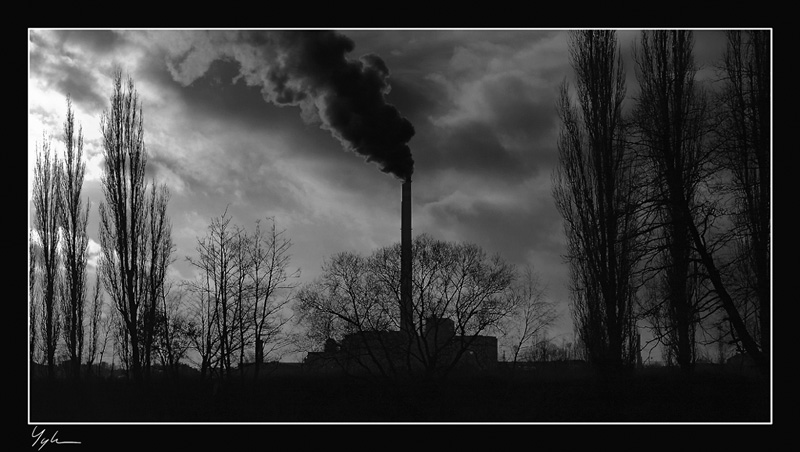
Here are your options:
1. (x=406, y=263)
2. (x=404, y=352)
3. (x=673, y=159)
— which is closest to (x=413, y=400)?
(x=404, y=352)

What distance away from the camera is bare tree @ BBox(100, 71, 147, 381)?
16.9 metres

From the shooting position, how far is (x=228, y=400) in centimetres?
1523

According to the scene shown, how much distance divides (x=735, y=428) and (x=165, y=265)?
13316 mm

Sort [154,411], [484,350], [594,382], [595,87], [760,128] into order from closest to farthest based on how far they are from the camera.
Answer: [760,128] → [154,411] → [594,382] → [595,87] → [484,350]

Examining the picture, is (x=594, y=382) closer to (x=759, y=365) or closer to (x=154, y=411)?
(x=759, y=365)

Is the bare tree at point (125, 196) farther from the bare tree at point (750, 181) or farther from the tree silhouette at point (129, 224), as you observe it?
the bare tree at point (750, 181)

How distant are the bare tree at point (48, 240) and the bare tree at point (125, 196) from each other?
1.71m

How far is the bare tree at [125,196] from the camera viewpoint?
1686 centimetres

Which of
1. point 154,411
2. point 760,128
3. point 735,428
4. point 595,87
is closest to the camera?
point 735,428

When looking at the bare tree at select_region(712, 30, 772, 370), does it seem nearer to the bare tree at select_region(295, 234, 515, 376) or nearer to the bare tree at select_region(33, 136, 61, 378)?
the bare tree at select_region(295, 234, 515, 376)

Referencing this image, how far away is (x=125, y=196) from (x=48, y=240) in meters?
3.43
